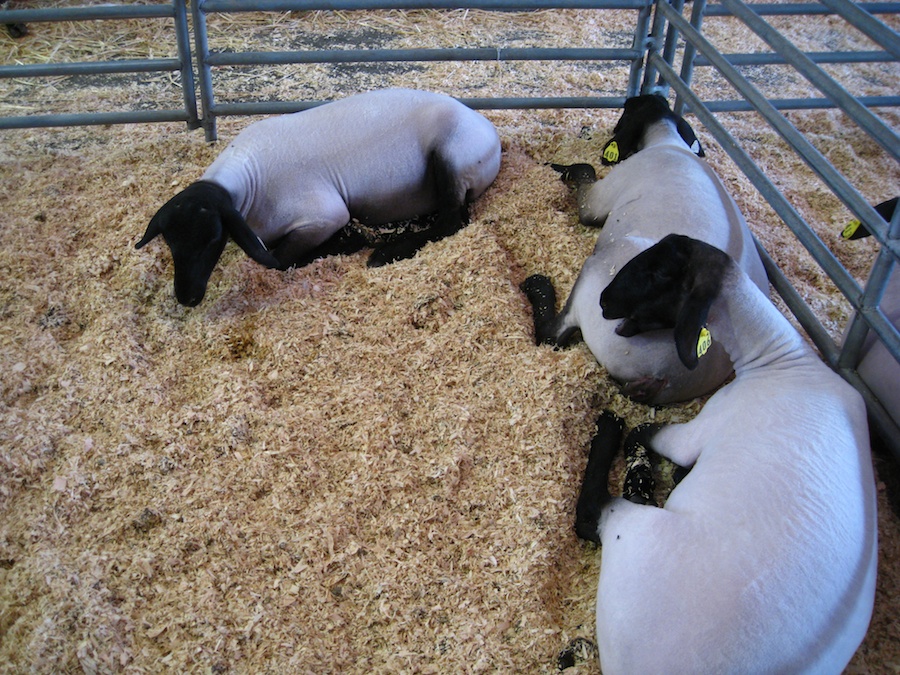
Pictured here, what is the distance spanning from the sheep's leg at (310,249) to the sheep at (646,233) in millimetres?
1072

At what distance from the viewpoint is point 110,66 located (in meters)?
4.80

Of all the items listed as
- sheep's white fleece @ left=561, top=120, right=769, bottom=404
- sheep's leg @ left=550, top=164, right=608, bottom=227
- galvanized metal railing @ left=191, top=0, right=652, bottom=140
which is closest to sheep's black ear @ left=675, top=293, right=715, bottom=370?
sheep's white fleece @ left=561, top=120, right=769, bottom=404

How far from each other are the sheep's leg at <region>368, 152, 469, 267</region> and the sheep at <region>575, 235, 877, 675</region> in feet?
4.73

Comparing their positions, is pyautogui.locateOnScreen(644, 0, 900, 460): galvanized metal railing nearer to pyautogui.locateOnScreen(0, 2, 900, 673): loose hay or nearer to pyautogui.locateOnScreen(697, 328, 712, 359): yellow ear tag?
pyautogui.locateOnScreen(0, 2, 900, 673): loose hay

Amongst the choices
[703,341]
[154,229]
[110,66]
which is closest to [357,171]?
[154,229]

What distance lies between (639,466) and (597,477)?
20 centimetres

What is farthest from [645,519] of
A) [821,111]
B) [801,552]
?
[821,111]

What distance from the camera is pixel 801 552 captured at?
7.29 ft

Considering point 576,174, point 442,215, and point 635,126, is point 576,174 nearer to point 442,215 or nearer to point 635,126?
point 635,126

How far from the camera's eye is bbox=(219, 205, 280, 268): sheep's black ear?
3686 millimetres

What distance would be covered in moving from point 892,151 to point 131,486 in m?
3.12

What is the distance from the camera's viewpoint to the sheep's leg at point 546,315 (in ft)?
11.6

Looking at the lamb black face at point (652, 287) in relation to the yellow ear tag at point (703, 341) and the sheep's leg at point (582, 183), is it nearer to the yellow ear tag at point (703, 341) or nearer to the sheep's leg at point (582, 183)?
the yellow ear tag at point (703, 341)

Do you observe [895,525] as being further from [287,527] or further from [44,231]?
[44,231]
